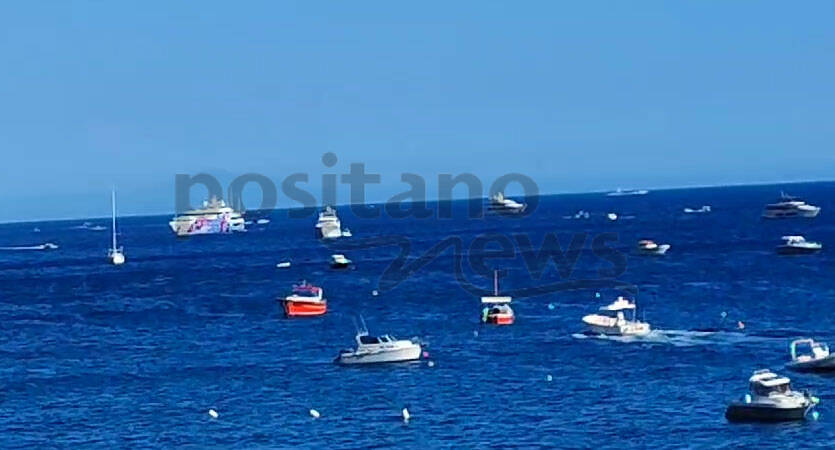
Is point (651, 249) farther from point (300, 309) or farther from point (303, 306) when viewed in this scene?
point (300, 309)

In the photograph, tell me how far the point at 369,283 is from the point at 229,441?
8986 centimetres

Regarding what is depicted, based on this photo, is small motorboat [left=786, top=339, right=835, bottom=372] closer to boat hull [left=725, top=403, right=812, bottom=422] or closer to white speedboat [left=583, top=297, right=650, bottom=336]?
boat hull [left=725, top=403, right=812, bottom=422]

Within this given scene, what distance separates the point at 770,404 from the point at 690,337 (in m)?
27.9

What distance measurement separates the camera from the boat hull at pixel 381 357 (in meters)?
83.0

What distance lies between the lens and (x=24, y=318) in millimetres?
128375

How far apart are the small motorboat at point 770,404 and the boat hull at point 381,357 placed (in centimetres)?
2483

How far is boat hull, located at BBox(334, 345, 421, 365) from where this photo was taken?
83.0 m

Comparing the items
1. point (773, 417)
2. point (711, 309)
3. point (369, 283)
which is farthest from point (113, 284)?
point (773, 417)

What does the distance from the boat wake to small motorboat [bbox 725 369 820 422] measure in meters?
22.8

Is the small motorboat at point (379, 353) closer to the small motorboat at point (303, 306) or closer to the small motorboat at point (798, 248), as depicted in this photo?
the small motorboat at point (303, 306)

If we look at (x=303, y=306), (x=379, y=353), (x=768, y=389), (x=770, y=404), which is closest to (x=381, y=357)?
Result: (x=379, y=353)

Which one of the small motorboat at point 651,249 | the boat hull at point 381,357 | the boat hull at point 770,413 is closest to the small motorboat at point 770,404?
the boat hull at point 770,413

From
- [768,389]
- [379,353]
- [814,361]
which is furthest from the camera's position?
[379,353]

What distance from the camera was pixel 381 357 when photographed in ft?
273
